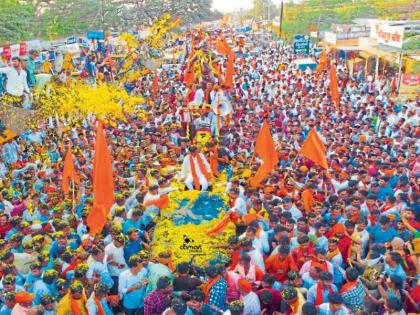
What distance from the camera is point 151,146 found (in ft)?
37.1

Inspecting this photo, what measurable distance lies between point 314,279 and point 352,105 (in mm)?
12496

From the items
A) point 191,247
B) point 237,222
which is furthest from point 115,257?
point 237,222

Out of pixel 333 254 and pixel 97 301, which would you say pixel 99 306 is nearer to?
pixel 97 301

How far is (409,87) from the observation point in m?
17.7

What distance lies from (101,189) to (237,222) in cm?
205

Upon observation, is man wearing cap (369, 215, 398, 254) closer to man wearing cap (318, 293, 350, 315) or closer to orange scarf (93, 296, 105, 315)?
man wearing cap (318, 293, 350, 315)

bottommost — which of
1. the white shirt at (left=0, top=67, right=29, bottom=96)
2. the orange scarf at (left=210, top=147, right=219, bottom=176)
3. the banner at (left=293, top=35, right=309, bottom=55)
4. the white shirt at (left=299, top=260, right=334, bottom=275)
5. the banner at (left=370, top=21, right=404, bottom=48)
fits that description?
the orange scarf at (left=210, top=147, right=219, bottom=176)

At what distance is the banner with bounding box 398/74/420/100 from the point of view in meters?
17.5

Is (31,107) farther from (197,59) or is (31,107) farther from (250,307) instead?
(250,307)

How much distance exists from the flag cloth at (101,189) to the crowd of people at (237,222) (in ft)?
0.72

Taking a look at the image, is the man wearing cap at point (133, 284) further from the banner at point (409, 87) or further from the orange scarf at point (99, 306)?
the banner at point (409, 87)

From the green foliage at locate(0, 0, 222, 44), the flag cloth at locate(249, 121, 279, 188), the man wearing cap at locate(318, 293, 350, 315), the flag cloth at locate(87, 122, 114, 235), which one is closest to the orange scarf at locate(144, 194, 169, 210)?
the flag cloth at locate(87, 122, 114, 235)

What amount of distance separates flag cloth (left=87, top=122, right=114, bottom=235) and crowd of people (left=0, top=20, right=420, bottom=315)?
220mm

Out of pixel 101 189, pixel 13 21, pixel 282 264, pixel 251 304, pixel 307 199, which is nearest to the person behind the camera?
pixel 251 304
